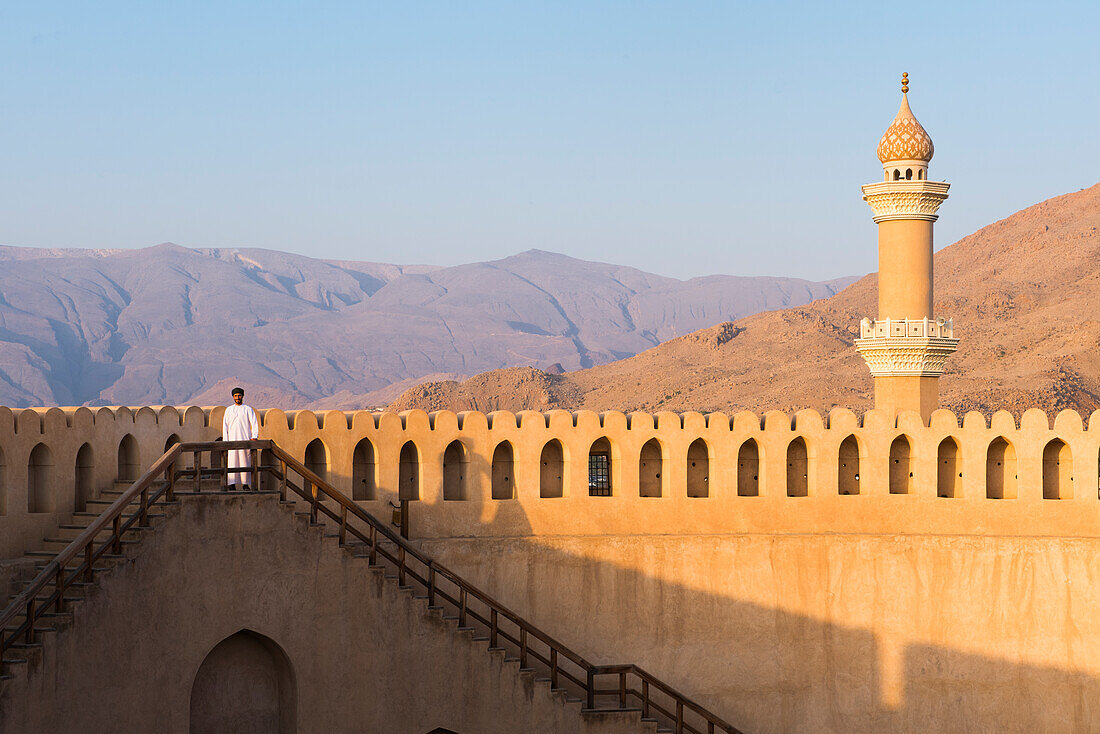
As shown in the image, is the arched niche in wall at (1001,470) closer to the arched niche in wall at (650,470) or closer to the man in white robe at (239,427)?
the arched niche in wall at (650,470)

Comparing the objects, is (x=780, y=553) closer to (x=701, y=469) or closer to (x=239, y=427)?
(x=701, y=469)

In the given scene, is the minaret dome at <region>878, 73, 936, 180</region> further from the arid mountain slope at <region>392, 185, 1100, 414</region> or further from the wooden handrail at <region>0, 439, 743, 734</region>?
the arid mountain slope at <region>392, 185, 1100, 414</region>

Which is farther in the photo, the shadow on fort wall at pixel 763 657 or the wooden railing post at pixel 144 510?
the shadow on fort wall at pixel 763 657

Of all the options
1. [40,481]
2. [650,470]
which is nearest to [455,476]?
[650,470]

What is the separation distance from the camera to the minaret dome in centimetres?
2328

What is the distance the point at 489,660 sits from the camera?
16.8 meters

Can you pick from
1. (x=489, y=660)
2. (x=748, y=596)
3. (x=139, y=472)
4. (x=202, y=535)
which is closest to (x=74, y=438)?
(x=139, y=472)

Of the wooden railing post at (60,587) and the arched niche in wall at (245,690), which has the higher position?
the wooden railing post at (60,587)

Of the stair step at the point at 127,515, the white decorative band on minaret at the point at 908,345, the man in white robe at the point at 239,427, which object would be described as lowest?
the stair step at the point at 127,515

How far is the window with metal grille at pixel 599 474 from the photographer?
20.0 metres

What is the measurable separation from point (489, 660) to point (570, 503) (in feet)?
10.7

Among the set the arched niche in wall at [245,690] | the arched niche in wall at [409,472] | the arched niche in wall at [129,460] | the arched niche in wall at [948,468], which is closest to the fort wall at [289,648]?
the arched niche in wall at [245,690]

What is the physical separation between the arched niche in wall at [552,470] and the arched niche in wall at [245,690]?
5050mm

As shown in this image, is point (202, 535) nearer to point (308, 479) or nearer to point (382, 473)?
point (308, 479)
